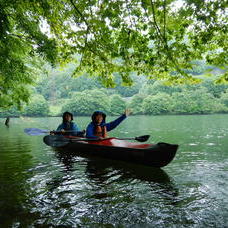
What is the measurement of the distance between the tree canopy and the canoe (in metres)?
2.34

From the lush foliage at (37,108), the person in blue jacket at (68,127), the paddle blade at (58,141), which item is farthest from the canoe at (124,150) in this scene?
the lush foliage at (37,108)

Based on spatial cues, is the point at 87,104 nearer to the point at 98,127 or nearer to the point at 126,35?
the point at 98,127

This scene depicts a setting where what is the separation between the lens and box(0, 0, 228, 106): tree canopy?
656 cm

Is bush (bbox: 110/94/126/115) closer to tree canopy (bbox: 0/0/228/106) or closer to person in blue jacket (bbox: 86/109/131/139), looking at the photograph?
person in blue jacket (bbox: 86/109/131/139)

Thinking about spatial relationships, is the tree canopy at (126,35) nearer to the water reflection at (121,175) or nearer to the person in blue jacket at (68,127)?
the water reflection at (121,175)

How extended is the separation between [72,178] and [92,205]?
2.24 m

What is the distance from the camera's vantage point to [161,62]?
26.2 ft

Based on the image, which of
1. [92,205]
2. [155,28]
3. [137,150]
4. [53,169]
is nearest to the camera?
[92,205]

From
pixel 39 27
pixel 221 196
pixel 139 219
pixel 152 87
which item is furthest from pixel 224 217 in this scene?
pixel 152 87

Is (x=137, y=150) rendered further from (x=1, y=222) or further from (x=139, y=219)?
(x=1, y=222)

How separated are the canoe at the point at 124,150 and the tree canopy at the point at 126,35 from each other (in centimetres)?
234

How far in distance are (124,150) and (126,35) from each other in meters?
3.82

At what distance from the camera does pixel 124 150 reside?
8.07 metres

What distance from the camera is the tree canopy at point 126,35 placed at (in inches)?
258
